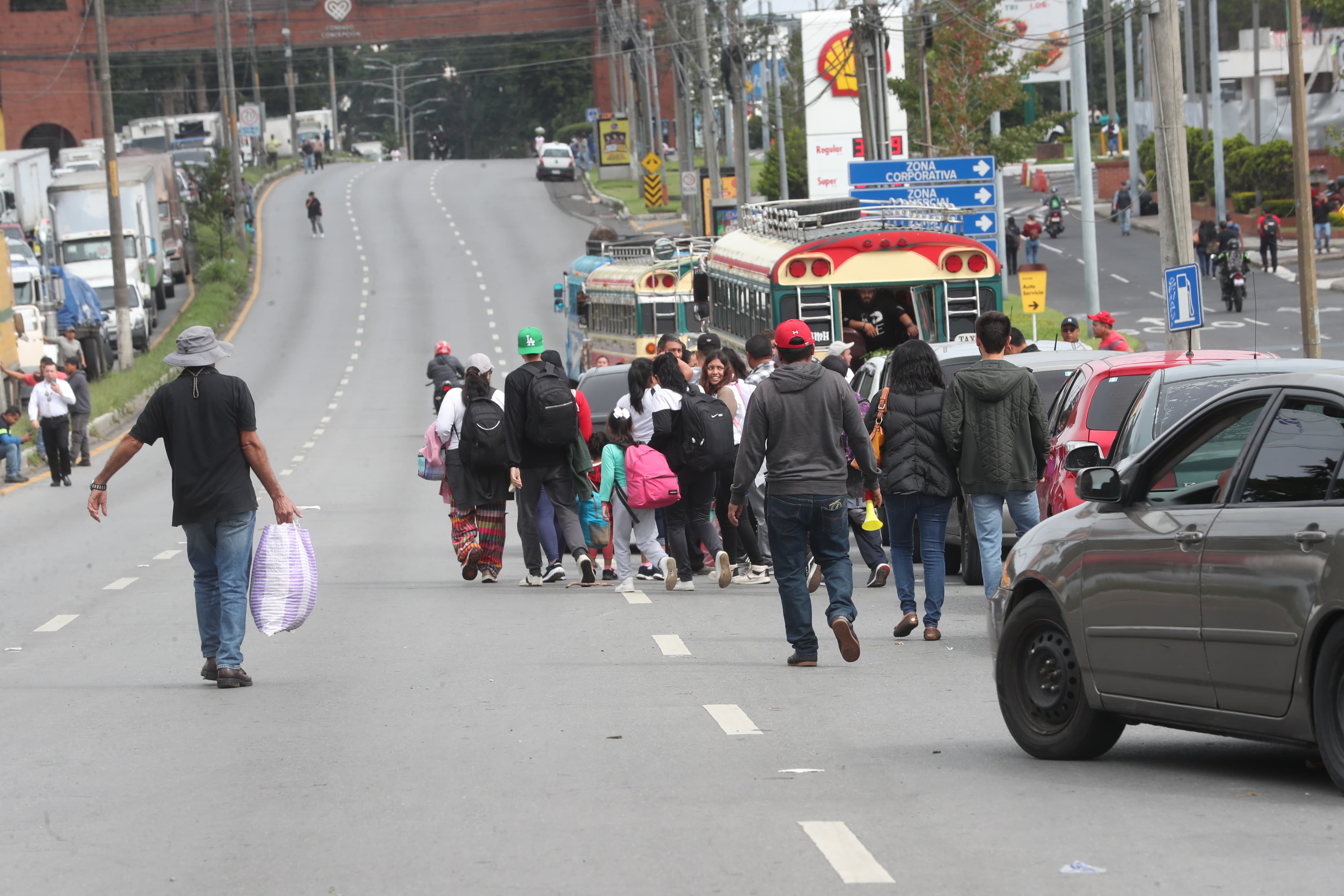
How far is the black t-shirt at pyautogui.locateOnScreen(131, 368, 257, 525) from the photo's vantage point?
10.0m

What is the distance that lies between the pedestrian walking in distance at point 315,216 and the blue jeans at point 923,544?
62.7 m

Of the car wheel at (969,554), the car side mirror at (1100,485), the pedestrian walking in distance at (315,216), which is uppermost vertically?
the pedestrian walking in distance at (315,216)

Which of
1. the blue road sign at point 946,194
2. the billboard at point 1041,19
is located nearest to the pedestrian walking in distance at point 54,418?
the blue road sign at point 946,194

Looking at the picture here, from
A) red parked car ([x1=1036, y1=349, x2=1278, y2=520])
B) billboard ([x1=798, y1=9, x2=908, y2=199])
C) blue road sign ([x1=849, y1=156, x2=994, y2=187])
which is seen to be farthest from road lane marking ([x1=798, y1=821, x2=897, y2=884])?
billboard ([x1=798, y1=9, x2=908, y2=199])

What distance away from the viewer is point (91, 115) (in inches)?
4112

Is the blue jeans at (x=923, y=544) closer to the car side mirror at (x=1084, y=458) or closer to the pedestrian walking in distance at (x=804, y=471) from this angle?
the pedestrian walking in distance at (x=804, y=471)

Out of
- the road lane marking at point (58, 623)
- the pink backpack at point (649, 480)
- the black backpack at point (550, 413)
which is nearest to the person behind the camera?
Result: the road lane marking at point (58, 623)

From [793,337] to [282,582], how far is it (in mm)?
3061

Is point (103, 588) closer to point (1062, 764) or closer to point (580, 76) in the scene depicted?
point (1062, 764)

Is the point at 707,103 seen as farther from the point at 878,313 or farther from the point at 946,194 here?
the point at 878,313

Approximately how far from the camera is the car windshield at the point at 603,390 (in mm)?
19250

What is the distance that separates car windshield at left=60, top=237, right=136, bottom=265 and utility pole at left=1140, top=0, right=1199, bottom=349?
36671 mm

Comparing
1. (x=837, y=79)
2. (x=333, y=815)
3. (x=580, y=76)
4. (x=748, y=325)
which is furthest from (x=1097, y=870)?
(x=580, y=76)

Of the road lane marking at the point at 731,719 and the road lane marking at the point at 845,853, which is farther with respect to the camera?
the road lane marking at the point at 731,719
